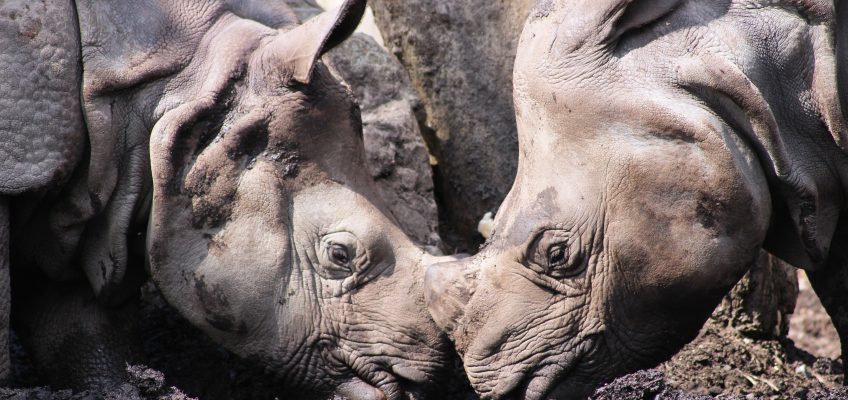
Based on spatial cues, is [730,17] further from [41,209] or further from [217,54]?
[41,209]

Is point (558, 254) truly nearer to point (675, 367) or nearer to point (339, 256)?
point (339, 256)

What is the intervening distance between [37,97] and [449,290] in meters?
1.79

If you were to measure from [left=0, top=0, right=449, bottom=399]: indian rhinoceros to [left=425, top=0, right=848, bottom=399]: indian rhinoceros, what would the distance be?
39 centimetres

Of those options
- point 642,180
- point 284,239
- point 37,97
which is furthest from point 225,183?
point 642,180

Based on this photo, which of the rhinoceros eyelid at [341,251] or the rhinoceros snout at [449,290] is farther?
the rhinoceros eyelid at [341,251]

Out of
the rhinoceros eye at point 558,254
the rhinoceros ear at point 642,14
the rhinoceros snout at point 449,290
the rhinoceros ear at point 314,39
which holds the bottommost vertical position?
the rhinoceros snout at point 449,290

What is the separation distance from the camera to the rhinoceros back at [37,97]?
5.25 m

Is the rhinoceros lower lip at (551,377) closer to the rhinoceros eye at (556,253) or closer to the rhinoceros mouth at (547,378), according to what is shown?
the rhinoceros mouth at (547,378)

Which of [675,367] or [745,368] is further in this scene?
[745,368]

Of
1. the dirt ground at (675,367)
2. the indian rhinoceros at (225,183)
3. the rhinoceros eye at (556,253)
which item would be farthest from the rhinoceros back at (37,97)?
the rhinoceros eye at (556,253)

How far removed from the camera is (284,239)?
5.41 meters

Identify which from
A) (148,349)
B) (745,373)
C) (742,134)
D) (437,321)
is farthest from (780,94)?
(148,349)

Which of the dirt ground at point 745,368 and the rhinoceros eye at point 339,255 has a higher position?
the rhinoceros eye at point 339,255

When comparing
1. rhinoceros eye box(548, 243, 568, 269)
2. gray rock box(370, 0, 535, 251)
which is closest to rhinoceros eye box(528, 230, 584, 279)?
rhinoceros eye box(548, 243, 568, 269)
